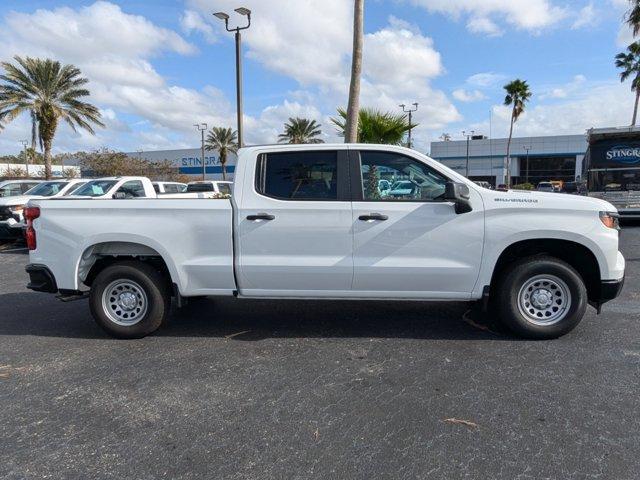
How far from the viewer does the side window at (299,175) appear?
4766 mm

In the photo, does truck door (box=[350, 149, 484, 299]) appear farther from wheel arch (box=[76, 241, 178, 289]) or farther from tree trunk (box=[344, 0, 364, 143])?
tree trunk (box=[344, 0, 364, 143])

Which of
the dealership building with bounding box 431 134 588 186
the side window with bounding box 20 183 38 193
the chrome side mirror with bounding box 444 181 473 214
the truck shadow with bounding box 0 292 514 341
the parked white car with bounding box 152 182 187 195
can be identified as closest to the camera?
the chrome side mirror with bounding box 444 181 473 214

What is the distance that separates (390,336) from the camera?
5020mm

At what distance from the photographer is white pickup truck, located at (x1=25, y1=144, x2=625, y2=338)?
4621 millimetres

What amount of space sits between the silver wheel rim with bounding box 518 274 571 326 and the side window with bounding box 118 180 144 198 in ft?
31.5

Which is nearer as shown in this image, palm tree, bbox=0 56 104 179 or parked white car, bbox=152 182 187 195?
parked white car, bbox=152 182 187 195

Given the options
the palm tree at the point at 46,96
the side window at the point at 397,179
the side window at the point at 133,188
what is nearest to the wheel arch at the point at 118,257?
the side window at the point at 397,179

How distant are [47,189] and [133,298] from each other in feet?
33.5

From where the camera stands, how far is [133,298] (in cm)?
502

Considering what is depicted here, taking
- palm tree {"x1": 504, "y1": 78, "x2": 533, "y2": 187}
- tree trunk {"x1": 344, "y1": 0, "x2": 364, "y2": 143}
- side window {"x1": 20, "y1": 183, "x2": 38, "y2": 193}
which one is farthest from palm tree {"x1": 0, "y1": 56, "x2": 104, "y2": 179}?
palm tree {"x1": 504, "y1": 78, "x2": 533, "y2": 187}

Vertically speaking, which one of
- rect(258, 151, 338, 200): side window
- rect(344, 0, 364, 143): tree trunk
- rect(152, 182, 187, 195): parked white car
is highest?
rect(344, 0, 364, 143): tree trunk

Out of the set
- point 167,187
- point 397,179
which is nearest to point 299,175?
point 397,179

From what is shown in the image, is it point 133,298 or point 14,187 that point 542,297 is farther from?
point 14,187

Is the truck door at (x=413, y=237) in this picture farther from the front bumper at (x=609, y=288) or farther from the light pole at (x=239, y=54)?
the light pole at (x=239, y=54)
